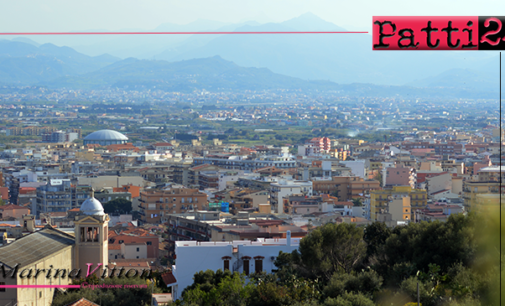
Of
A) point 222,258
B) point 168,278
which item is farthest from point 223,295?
point 168,278

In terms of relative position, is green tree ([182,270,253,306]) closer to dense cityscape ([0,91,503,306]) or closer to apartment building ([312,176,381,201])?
dense cityscape ([0,91,503,306])

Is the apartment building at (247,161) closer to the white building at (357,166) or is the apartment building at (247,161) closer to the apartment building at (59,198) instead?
the white building at (357,166)

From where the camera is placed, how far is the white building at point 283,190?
949 inches

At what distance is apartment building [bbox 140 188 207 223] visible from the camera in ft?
74.8

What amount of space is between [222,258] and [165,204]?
12480mm

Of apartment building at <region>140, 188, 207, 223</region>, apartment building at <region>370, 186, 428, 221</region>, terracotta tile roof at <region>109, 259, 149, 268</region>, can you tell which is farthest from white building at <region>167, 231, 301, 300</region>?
apartment building at <region>140, 188, 207, 223</region>

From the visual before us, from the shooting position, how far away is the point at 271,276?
362 inches

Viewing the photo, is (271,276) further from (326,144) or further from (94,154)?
(326,144)

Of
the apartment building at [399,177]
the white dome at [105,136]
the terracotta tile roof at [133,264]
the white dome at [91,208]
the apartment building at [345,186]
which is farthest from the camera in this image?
the white dome at [105,136]

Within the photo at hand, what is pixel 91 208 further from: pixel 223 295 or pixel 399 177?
pixel 399 177

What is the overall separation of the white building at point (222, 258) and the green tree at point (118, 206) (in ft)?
42.3

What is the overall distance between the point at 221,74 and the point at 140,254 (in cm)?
15898

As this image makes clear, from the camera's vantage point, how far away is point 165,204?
22922 mm

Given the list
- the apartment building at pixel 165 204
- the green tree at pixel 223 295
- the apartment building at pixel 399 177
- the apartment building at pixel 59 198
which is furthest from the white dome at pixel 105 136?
the green tree at pixel 223 295
